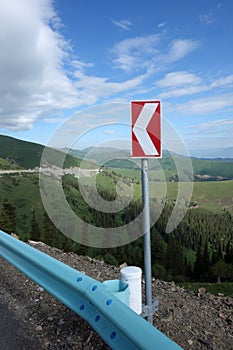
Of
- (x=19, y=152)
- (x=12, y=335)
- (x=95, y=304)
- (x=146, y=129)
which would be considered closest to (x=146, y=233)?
(x=95, y=304)

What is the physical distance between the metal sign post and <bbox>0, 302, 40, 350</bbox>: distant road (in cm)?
126

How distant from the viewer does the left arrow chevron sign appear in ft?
10.9

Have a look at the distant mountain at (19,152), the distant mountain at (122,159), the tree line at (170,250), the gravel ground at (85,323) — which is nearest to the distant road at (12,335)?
the gravel ground at (85,323)

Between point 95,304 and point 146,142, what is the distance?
5.81 feet

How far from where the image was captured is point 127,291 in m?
3.12

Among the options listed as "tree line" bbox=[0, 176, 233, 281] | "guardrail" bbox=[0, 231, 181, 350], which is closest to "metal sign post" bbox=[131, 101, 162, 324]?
"guardrail" bbox=[0, 231, 181, 350]

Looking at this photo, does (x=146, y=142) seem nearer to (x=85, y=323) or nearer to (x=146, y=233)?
(x=146, y=233)

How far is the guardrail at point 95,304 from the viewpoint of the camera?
2.03m

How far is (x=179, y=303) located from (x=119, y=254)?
53567 millimetres

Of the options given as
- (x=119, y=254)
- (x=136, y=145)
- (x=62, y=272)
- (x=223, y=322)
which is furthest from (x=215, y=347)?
(x=119, y=254)

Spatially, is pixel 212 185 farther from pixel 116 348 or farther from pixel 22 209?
pixel 116 348

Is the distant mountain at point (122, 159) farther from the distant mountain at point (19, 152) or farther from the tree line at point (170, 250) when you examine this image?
the distant mountain at point (19, 152)

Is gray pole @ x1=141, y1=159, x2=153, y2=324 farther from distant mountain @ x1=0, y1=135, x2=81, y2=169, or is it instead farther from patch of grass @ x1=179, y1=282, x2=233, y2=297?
distant mountain @ x1=0, y1=135, x2=81, y2=169

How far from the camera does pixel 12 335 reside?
3166 millimetres
